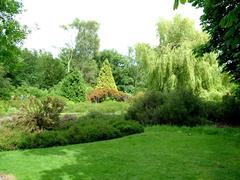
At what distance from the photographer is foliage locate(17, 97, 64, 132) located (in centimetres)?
1127

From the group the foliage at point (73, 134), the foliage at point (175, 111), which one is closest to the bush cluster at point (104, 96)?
the foliage at point (175, 111)

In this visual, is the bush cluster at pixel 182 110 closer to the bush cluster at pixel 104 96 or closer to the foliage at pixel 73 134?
the foliage at pixel 73 134

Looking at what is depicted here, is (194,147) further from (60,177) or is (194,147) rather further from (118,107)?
(118,107)

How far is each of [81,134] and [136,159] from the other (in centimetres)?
309

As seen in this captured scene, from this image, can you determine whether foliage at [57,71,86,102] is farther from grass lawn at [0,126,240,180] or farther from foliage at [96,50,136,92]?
foliage at [96,50,136,92]

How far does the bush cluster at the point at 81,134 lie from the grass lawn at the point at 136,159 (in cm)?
57

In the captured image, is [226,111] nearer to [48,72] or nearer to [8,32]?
[8,32]

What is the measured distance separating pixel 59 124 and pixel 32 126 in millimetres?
1121

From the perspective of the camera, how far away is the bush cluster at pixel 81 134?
9773mm

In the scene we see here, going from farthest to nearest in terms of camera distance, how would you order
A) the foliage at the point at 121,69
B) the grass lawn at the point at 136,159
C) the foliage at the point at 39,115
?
the foliage at the point at 121,69, the foliage at the point at 39,115, the grass lawn at the point at 136,159

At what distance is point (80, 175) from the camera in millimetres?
6633

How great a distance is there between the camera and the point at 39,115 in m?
11.3

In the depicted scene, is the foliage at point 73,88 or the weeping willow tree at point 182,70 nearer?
the weeping willow tree at point 182,70

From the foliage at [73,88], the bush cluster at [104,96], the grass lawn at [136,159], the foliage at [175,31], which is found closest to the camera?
the grass lawn at [136,159]
